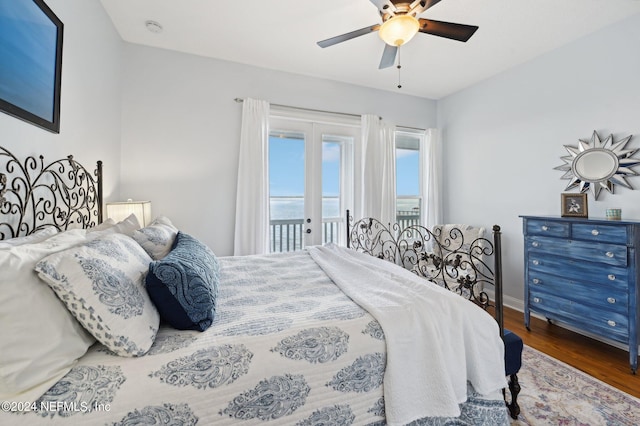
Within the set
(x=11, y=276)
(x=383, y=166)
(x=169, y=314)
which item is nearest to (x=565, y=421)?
(x=169, y=314)

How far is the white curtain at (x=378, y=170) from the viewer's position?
3779mm

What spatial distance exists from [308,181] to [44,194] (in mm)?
2498

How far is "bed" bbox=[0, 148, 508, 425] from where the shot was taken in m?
0.79

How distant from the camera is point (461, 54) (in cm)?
304

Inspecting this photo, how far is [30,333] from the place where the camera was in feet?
2.53

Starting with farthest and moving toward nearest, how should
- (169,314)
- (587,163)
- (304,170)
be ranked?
1. (304,170)
2. (587,163)
3. (169,314)

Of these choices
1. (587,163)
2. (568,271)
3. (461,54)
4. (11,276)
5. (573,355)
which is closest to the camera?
(11,276)

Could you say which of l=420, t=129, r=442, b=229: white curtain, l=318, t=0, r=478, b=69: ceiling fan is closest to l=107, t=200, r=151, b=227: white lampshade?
l=318, t=0, r=478, b=69: ceiling fan

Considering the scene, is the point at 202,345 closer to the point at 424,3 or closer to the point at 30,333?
the point at 30,333

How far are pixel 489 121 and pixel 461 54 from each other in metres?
1.06

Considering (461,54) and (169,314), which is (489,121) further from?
(169,314)

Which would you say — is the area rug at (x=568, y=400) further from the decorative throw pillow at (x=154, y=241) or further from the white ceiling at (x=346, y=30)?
the white ceiling at (x=346, y=30)

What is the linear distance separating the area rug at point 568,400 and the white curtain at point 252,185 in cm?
259

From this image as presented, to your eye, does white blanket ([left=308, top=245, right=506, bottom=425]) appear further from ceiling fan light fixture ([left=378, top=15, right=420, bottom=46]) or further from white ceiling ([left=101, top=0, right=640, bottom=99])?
white ceiling ([left=101, top=0, right=640, bottom=99])
